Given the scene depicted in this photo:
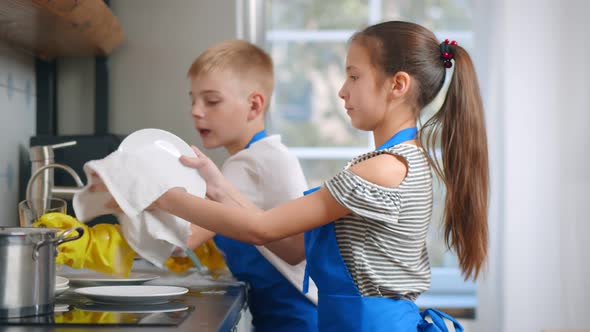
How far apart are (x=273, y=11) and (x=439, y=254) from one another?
1.22 m

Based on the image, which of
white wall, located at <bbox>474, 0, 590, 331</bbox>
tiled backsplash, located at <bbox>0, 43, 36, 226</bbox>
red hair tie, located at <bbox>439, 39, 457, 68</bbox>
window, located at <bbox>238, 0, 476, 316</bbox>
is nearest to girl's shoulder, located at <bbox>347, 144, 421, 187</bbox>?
red hair tie, located at <bbox>439, 39, 457, 68</bbox>

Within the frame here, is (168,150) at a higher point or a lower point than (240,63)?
lower

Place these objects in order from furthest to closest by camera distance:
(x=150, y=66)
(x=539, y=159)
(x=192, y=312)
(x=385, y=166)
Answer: (x=539, y=159)
(x=150, y=66)
(x=385, y=166)
(x=192, y=312)

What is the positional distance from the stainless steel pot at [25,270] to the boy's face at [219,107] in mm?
788

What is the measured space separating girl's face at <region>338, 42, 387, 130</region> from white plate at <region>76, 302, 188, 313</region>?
433 mm

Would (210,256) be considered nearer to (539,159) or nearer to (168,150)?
(168,150)

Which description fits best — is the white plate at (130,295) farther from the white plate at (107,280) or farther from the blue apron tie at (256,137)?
the blue apron tie at (256,137)

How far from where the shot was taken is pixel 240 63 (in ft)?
5.82

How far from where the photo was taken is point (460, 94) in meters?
1.27

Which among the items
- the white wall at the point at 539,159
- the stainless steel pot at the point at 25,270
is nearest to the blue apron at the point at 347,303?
the stainless steel pot at the point at 25,270

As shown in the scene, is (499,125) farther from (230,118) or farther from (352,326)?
(352,326)

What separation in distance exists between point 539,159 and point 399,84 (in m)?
1.42

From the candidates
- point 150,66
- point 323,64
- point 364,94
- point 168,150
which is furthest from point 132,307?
point 323,64

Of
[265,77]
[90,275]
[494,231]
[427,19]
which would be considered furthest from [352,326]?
[427,19]
